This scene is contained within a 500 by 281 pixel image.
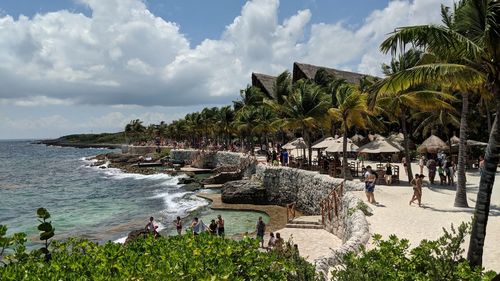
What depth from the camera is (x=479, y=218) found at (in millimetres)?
7578

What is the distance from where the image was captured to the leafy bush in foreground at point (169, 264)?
510 cm

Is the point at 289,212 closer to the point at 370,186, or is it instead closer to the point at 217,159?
the point at 370,186

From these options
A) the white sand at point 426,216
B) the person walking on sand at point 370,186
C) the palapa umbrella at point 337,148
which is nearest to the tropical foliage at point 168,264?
the white sand at point 426,216

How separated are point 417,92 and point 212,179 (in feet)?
72.8

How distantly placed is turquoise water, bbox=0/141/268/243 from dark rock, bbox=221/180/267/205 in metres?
1.77

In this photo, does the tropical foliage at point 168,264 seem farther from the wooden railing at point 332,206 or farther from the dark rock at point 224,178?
the dark rock at point 224,178

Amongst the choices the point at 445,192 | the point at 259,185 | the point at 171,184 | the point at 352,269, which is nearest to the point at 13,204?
the point at 171,184

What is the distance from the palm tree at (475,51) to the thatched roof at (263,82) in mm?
43578

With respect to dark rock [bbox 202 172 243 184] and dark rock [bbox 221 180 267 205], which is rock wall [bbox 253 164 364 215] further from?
dark rock [bbox 202 172 243 184]

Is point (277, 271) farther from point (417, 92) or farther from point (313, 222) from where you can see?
point (417, 92)

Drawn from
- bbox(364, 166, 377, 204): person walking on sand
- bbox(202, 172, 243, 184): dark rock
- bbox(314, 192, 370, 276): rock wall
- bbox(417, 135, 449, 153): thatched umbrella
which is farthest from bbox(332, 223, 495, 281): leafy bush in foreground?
bbox(202, 172, 243, 184): dark rock

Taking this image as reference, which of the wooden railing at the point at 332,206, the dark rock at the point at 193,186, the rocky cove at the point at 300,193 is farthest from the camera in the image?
the dark rock at the point at 193,186

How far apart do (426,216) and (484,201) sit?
685 cm

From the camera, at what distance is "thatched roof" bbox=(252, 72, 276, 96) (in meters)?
52.4
